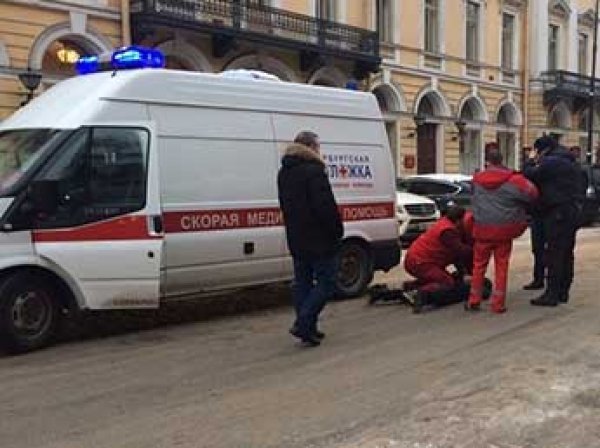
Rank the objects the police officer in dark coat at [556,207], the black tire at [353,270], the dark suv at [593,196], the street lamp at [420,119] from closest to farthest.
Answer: the police officer in dark coat at [556,207] < the black tire at [353,270] < the dark suv at [593,196] < the street lamp at [420,119]

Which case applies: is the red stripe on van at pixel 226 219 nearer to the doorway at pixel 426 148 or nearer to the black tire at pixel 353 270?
the black tire at pixel 353 270

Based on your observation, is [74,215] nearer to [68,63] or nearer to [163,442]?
[163,442]

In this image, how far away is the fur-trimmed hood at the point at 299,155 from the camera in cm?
790

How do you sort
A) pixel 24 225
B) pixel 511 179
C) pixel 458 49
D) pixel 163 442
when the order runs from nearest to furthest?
pixel 163 442 → pixel 24 225 → pixel 511 179 → pixel 458 49

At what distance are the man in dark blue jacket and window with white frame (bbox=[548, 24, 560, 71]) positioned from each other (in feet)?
132

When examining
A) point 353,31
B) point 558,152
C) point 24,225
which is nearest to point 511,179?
point 558,152

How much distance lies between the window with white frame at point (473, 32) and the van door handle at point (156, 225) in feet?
108

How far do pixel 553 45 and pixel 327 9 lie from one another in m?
18.4

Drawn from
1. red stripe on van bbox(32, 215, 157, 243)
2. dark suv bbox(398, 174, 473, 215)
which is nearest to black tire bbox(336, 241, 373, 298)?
red stripe on van bbox(32, 215, 157, 243)

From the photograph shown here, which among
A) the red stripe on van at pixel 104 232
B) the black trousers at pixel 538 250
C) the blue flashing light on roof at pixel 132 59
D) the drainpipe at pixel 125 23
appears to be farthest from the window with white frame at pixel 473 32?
the red stripe on van at pixel 104 232

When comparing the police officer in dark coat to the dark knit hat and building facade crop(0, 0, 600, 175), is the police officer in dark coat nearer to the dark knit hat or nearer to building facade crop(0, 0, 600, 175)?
the dark knit hat

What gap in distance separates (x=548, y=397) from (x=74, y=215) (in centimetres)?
410

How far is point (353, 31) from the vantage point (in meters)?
31.5

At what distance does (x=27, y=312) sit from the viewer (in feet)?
26.2
